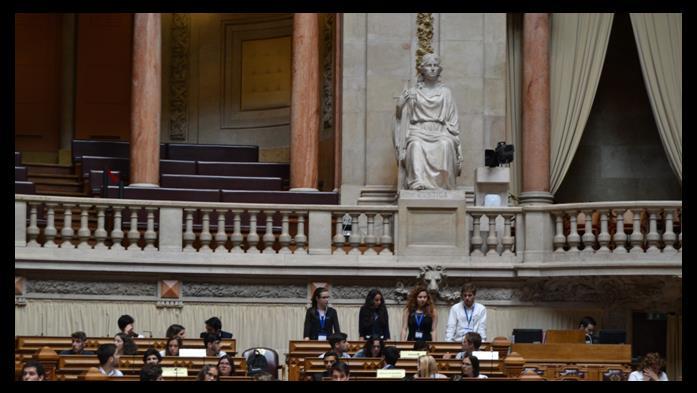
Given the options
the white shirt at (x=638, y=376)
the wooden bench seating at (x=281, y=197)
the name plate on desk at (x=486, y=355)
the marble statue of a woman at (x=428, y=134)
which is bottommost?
the white shirt at (x=638, y=376)

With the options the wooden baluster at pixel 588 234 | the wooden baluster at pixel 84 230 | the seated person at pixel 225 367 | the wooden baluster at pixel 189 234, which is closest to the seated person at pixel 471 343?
the seated person at pixel 225 367

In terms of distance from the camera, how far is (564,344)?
78.9 feet

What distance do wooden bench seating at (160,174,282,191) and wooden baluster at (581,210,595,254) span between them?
226 inches

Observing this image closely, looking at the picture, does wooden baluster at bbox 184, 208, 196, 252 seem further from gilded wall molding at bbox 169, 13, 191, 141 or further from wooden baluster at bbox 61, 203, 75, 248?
gilded wall molding at bbox 169, 13, 191, 141

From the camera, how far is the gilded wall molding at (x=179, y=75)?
35.7 metres

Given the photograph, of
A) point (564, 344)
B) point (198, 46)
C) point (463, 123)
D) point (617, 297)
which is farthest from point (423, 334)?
point (198, 46)

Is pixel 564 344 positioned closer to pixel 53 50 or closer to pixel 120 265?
pixel 120 265

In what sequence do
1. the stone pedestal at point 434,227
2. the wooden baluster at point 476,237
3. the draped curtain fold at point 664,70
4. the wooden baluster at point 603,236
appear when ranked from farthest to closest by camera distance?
the draped curtain fold at point 664,70 → the wooden baluster at point 476,237 → the stone pedestal at point 434,227 → the wooden baluster at point 603,236

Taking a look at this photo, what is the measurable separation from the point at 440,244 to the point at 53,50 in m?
11.8

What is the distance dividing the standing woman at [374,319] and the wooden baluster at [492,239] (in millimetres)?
3383

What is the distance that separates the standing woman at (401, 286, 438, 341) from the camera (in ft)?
79.4

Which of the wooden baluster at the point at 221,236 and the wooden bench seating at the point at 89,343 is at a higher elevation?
the wooden baluster at the point at 221,236

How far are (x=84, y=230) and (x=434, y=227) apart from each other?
489cm

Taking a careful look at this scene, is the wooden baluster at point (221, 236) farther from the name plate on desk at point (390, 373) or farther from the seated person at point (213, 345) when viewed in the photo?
the name plate on desk at point (390, 373)
